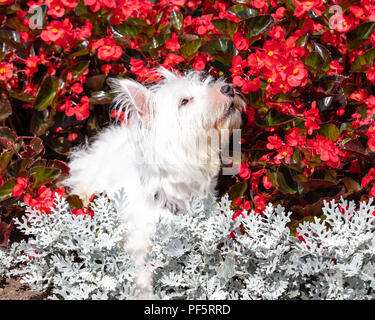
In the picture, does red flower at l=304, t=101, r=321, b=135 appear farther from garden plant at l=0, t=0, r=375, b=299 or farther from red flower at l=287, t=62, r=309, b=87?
red flower at l=287, t=62, r=309, b=87

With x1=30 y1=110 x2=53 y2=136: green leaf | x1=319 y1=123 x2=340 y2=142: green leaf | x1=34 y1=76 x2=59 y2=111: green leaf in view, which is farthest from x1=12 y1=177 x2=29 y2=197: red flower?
x1=319 y1=123 x2=340 y2=142: green leaf

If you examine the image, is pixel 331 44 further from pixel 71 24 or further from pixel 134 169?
pixel 71 24

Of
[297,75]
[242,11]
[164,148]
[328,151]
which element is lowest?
[328,151]

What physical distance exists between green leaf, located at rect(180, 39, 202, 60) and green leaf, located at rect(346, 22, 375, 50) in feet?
3.65

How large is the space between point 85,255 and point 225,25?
1.95m

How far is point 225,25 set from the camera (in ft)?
11.5

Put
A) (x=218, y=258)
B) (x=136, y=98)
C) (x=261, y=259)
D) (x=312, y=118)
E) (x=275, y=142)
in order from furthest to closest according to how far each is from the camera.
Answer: (x=275, y=142) → (x=312, y=118) → (x=136, y=98) → (x=218, y=258) → (x=261, y=259)

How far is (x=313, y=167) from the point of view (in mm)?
3193

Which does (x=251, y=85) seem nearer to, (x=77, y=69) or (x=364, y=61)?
(x=364, y=61)

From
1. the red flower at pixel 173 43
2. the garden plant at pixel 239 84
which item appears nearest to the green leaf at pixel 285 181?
the garden plant at pixel 239 84

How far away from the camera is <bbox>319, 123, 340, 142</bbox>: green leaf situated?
10.7ft

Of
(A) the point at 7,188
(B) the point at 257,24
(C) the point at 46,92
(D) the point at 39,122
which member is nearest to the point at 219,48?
(B) the point at 257,24

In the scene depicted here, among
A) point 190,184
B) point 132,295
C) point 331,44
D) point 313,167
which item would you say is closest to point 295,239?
point 313,167

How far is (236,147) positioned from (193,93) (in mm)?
603
